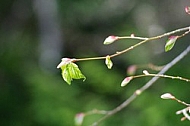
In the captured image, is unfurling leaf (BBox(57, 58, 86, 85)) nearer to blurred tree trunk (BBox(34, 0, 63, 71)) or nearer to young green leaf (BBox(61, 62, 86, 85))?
young green leaf (BBox(61, 62, 86, 85))

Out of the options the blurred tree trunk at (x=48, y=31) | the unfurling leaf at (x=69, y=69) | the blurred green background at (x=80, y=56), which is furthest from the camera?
the blurred tree trunk at (x=48, y=31)

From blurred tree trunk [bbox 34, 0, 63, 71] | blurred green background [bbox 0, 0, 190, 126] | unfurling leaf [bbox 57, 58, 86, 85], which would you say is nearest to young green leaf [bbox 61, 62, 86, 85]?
unfurling leaf [bbox 57, 58, 86, 85]

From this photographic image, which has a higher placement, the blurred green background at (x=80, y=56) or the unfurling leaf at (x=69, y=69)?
the blurred green background at (x=80, y=56)

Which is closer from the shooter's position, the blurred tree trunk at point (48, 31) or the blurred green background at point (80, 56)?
the blurred green background at point (80, 56)

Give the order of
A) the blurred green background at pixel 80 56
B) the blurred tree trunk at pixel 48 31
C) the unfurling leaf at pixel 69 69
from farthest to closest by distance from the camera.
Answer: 1. the blurred tree trunk at pixel 48 31
2. the blurred green background at pixel 80 56
3. the unfurling leaf at pixel 69 69

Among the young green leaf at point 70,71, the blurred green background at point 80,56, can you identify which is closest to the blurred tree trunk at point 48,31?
the blurred green background at point 80,56

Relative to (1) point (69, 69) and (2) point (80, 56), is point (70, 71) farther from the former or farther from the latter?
(2) point (80, 56)

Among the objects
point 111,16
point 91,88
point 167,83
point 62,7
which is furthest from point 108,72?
point 111,16

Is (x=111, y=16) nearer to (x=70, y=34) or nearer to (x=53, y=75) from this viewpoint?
(x=70, y=34)

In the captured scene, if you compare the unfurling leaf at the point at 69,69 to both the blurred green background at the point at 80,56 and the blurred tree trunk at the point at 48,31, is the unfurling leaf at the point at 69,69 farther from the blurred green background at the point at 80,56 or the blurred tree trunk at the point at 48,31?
the blurred tree trunk at the point at 48,31
